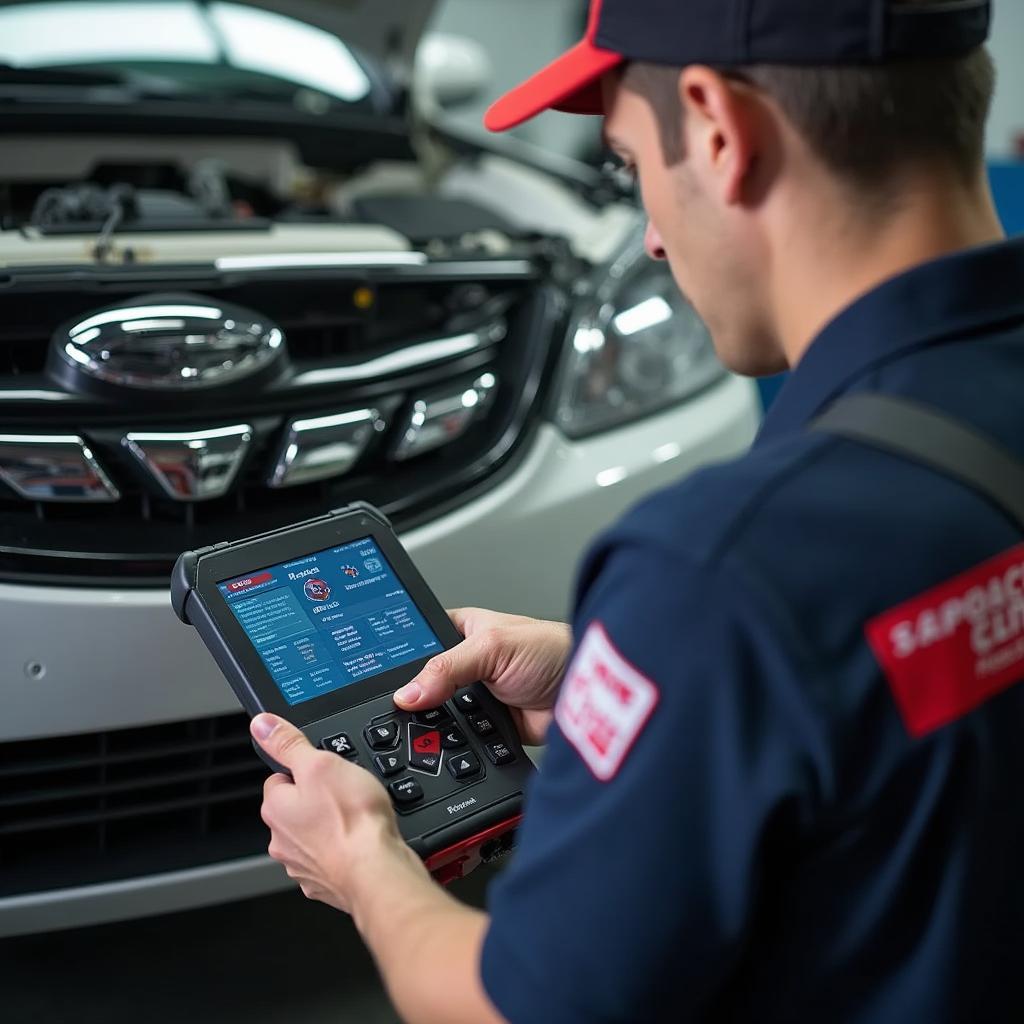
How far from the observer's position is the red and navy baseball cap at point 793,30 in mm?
541

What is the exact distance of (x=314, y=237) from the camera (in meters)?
1.48

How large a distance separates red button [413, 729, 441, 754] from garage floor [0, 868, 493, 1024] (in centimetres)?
47

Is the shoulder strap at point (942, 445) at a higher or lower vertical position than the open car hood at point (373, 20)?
higher

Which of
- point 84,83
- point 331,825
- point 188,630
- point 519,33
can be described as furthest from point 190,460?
point 519,33

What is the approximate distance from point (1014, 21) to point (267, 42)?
4.49 meters

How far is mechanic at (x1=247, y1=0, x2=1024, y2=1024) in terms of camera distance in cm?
49

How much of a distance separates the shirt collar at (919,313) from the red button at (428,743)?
425 mm

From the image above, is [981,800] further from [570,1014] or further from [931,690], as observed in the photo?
[570,1014]

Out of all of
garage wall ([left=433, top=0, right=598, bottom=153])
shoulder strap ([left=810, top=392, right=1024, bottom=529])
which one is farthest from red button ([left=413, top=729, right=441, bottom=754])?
garage wall ([left=433, top=0, right=598, bottom=153])

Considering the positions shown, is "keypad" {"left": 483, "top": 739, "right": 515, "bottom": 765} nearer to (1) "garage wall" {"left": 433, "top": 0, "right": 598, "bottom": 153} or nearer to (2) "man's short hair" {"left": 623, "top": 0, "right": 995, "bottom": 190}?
(2) "man's short hair" {"left": 623, "top": 0, "right": 995, "bottom": 190}

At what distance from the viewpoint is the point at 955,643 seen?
51 cm

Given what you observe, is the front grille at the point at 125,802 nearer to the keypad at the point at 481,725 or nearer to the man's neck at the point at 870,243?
the keypad at the point at 481,725

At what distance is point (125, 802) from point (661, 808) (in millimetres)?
839

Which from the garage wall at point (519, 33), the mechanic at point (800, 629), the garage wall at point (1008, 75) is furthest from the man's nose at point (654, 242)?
the garage wall at point (519, 33)
